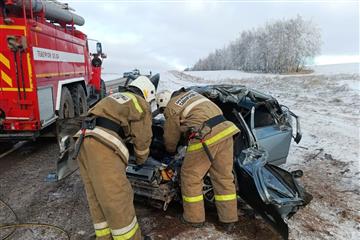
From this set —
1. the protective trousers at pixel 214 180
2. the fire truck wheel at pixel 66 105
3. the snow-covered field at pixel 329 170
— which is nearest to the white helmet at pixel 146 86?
the protective trousers at pixel 214 180

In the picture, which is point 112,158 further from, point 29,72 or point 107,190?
point 29,72

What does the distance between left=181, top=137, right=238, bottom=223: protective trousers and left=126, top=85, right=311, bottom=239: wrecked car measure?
20cm

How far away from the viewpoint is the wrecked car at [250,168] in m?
3.73

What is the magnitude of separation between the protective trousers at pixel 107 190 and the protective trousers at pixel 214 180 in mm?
726

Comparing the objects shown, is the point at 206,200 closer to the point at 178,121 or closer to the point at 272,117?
the point at 178,121

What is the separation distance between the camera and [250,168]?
12.9 ft

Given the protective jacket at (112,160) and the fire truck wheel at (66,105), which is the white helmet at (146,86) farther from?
the fire truck wheel at (66,105)

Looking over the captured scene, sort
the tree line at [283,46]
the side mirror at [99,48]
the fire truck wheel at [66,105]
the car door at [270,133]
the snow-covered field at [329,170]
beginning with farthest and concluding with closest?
1. the tree line at [283,46]
2. the side mirror at [99,48]
3. the fire truck wheel at [66,105]
4. the car door at [270,133]
5. the snow-covered field at [329,170]

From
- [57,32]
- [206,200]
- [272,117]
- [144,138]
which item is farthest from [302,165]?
[57,32]

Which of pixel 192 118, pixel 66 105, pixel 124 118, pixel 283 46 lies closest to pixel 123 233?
pixel 124 118

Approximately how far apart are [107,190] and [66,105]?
16.1 ft

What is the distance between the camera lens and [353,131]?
8289 mm

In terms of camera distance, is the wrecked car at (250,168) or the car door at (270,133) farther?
the car door at (270,133)

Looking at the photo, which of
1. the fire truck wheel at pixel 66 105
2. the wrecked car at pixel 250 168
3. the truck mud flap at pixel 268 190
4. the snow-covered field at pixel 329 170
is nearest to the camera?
the truck mud flap at pixel 268 190
